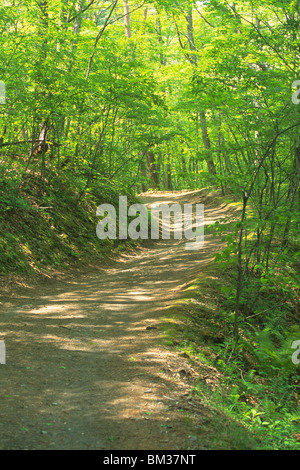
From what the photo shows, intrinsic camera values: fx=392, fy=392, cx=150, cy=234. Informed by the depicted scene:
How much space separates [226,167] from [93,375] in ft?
22.9

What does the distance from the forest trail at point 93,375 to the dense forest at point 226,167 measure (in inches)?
28.3

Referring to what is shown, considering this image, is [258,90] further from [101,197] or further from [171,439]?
[101,197]

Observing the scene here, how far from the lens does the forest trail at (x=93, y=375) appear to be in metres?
3.17

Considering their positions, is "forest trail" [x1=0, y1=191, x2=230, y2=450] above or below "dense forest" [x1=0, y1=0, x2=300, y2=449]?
below

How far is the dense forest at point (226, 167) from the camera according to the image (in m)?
5.93

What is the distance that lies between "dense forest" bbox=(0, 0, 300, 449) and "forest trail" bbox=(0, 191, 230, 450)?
2.36 ft

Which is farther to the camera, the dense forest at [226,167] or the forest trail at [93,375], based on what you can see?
the dense forest at [226,167]

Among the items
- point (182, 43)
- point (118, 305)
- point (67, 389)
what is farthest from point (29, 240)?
point (182, 43)

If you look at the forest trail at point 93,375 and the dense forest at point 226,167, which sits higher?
the dense forest at point 226,167

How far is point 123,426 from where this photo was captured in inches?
129

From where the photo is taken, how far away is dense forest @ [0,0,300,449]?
5934 millimetres

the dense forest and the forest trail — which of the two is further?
the dense forest

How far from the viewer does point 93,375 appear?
4.40 m

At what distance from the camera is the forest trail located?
10.4 ft
